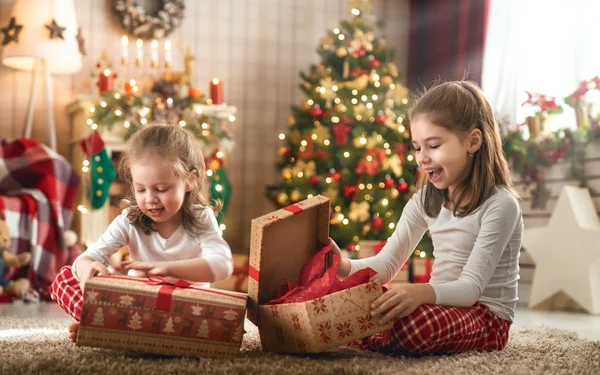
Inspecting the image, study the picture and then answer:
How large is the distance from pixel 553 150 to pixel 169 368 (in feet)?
8.47

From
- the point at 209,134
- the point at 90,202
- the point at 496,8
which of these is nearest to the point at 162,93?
the point at 209,134

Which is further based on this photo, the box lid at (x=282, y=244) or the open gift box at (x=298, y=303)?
the box lid at (x=282, y=244)

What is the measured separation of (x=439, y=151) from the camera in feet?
5.57

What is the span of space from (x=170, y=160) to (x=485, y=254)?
0.73 m

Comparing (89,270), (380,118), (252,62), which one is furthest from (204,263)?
(252,62)

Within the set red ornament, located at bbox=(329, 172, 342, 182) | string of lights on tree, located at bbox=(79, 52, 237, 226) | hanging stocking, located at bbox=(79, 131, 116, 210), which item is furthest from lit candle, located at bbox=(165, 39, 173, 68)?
red ornament, located at bbox=(329, 172, 342, 182)

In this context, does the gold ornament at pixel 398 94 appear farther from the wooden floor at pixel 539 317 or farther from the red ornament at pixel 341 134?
the wooden floor at pixel 539 317

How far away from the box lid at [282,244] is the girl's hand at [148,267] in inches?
7.5

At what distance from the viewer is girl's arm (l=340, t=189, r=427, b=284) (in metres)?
1.85

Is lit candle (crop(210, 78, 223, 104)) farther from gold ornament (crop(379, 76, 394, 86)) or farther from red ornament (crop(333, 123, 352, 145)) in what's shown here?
gold ornament (crop(379, 76, 394, 86))

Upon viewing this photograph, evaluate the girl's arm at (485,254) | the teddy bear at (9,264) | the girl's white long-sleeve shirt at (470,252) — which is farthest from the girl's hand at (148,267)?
the teddy bear at (9,264)

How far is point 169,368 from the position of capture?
1361 mm

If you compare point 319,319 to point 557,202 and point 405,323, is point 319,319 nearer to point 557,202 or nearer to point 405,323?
point 405,323

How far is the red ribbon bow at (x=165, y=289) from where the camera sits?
1.46 metres
